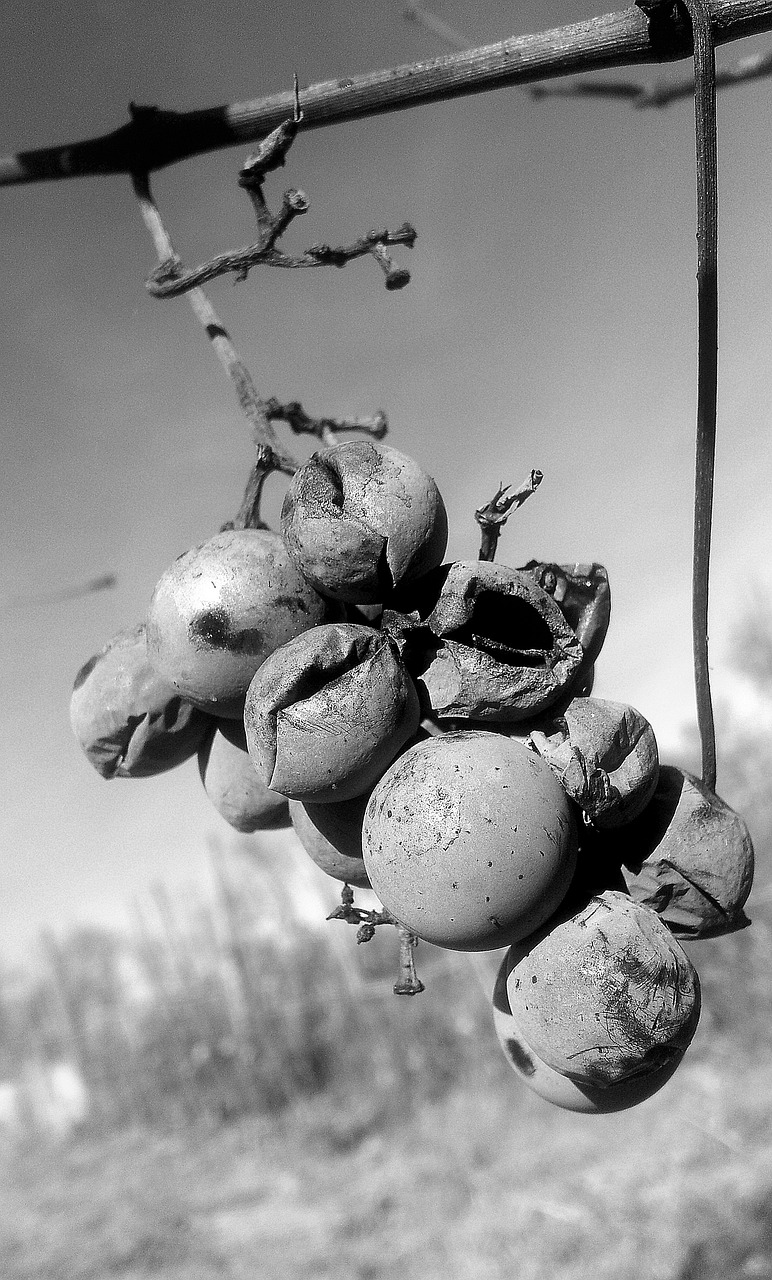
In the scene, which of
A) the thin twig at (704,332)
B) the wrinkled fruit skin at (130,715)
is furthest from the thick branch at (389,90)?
the wrinkled fruit skin at (130,715)

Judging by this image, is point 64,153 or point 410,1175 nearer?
Result: point 64,153

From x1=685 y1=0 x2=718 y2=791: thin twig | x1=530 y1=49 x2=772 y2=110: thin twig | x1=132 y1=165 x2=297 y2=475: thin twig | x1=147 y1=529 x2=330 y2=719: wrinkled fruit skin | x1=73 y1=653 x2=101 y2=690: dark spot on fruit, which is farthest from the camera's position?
x1=530 y1=49 x2=772 y2=110: thin twig

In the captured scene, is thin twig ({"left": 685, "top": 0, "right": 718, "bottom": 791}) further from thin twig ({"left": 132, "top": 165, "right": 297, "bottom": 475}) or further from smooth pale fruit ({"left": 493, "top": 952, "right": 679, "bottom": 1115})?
thin twig ({"left": 132, "top": 165, "right": 297, "bottom": 475})

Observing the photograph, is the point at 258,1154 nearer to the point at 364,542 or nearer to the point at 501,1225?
the point at 501,1225

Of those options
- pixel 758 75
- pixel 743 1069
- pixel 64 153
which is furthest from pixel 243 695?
pixel 743 1069

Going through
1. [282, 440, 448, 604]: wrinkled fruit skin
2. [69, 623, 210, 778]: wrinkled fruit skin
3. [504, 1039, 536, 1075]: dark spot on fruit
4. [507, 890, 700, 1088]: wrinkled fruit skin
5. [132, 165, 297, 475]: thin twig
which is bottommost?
[504, 1039, 536, 1075]: dark spot on fruit

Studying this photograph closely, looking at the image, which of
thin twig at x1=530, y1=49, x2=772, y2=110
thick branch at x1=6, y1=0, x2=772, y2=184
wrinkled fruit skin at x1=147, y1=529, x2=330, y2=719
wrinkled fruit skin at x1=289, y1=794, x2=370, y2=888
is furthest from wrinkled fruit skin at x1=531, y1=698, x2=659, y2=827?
thin twig at x1=530, y1=49, x2=772, y2=110

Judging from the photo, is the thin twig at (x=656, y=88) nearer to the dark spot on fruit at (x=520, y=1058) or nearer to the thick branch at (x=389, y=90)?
the thick branch at (x=389, y=90)
